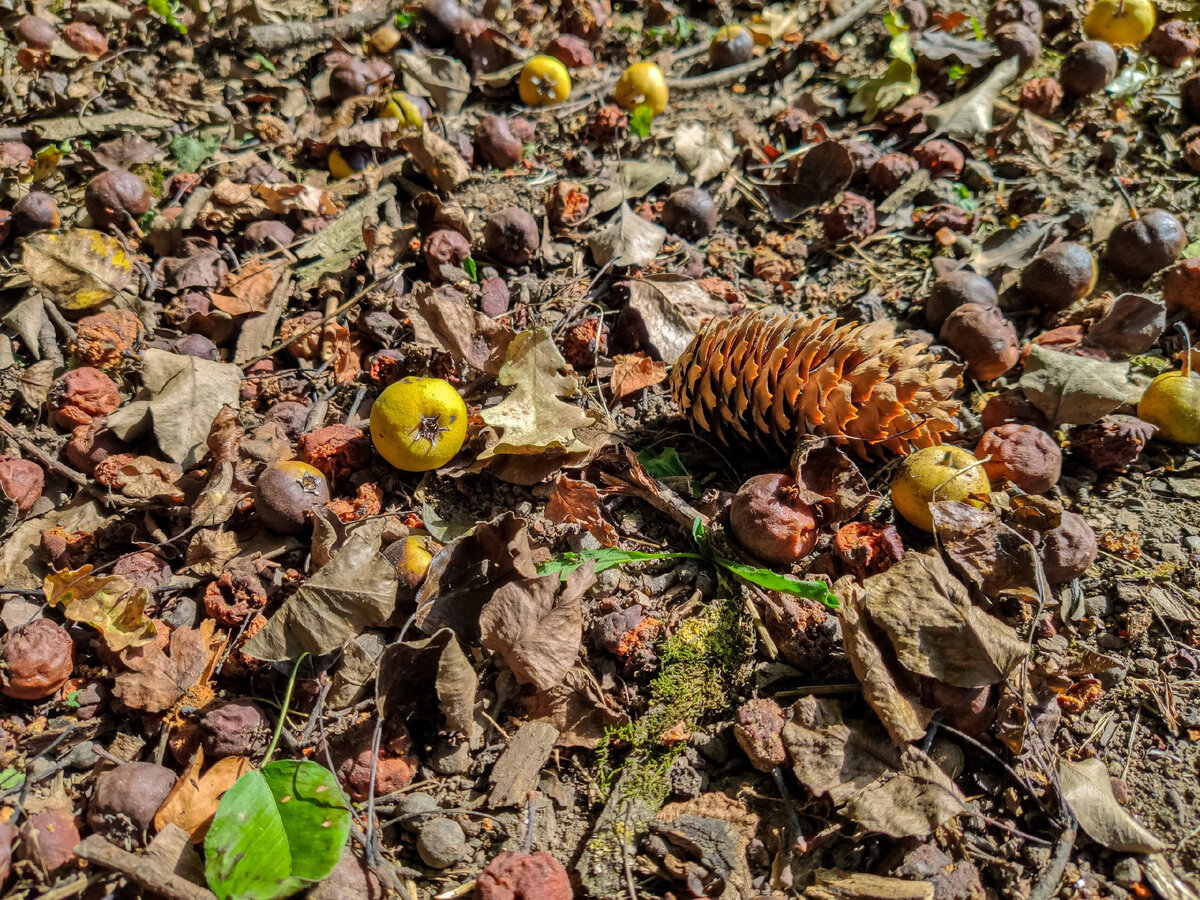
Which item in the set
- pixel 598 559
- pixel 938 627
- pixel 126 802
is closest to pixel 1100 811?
pixel 938 627

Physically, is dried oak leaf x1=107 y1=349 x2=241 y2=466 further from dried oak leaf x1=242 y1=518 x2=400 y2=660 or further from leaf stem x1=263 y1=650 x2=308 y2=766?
leaf stem x1=263 y1=650 x2=308 y2=766

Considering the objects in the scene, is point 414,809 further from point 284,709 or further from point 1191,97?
point 1191,97

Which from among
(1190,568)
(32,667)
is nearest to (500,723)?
(32,667)

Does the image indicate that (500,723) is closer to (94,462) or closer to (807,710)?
(807,710)

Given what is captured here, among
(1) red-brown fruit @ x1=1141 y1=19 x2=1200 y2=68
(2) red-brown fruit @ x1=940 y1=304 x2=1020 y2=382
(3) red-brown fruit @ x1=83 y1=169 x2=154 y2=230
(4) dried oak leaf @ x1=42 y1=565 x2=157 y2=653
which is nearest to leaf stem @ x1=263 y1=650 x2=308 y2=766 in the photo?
(4) dried oak leaf @ x1=42 y1=565 x2=157 y2=653

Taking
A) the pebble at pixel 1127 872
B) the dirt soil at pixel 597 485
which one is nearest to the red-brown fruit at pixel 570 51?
the dirt soil at pixel 597 485
